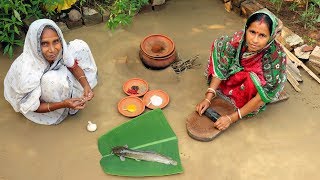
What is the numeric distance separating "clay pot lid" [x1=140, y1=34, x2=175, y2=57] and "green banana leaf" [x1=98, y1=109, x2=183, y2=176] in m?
0.73

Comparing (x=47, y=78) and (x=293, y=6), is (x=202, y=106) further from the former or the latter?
(x=293, y=6)

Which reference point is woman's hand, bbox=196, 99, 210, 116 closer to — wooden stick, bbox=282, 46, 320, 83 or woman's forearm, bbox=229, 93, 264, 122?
woman's forearm, bbox=229, 93, 264, 122

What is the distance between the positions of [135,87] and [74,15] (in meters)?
1.28

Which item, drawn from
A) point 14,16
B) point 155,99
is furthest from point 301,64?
point 14,16

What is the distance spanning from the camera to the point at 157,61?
14.1 ft

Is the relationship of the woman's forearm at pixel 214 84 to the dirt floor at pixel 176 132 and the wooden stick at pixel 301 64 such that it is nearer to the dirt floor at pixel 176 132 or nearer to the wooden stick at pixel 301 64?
the dirt floor at pixel 176 132

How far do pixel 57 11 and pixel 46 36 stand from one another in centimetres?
152

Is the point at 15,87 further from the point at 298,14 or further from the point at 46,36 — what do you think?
the point at 298,14

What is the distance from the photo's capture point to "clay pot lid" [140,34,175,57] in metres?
4.33

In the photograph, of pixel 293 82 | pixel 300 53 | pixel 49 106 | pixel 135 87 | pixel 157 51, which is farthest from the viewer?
pixel 300 53

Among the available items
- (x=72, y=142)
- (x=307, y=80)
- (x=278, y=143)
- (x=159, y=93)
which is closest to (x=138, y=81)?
(x=159, y=93)

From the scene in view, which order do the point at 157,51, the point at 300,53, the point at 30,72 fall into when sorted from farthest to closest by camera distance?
the point at 300,53 < the point at 157,51 < the point at 30,72

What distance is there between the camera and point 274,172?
3.53m

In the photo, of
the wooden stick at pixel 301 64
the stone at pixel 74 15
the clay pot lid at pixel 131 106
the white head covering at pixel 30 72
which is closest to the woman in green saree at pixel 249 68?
the clay pot lid at pixel 131 106
